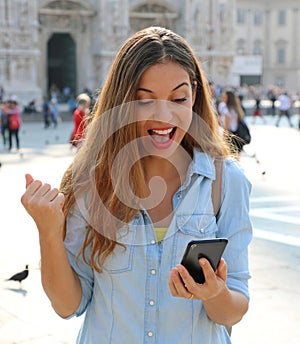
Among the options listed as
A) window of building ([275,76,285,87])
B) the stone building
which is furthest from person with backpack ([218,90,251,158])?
window of building ([275,76,285,87])

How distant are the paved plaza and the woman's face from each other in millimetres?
1080

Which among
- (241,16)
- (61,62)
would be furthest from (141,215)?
(241,16)

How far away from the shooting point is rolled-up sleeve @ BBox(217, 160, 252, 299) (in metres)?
A: 2.27

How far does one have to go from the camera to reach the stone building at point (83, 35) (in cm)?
3519

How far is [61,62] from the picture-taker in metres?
40.9

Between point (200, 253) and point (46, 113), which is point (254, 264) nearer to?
point (200, 253)

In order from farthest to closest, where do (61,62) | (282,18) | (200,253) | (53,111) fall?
(282,18) < (61,62) < (53,111) < (200,253)

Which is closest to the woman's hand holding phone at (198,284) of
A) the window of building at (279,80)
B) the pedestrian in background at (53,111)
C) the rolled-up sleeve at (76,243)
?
the rolled-up sleeve at (76,243)

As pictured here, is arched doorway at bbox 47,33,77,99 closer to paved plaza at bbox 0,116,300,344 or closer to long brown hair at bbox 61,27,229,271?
paved plaza at bbox 0,116,300,344

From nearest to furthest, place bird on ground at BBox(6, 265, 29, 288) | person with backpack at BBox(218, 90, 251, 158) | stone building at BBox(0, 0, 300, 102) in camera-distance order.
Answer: bird on ground at BBox(6, 265, 29, 288) < person with backpack at BBox(218, 90, 251, 158) < stone building at BBox(0, 0, 300, 102)

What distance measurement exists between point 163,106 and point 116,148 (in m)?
0.22

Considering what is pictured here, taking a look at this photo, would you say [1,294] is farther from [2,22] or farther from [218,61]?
[218,61]

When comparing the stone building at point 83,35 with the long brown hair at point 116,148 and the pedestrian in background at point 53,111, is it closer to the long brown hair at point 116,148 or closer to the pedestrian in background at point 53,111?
the pedestrian in background at point 53,111

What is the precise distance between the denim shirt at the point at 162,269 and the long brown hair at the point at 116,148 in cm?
5
